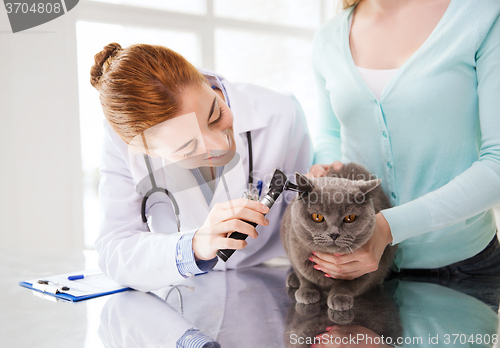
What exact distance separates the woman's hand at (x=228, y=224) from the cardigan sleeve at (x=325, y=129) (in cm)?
47

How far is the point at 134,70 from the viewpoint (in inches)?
31.0

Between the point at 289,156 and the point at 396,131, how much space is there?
13.9 inches

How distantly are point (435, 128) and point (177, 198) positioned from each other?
71cm

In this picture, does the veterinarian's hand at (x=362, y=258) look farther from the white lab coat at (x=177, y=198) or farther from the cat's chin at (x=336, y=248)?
the white lab coat at (x=177, y=198)

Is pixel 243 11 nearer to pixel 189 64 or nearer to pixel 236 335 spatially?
pixel 189 64

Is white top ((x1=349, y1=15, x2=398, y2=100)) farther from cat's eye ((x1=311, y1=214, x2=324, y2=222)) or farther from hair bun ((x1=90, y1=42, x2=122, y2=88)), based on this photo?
hair bun ((x1=90, y1=42, x2=122, y2=88))

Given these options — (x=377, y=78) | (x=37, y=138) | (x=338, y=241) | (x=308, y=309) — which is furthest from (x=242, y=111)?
(x=37, y=138)

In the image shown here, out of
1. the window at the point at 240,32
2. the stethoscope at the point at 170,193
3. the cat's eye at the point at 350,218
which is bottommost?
the cat's eye at the point at 350,218

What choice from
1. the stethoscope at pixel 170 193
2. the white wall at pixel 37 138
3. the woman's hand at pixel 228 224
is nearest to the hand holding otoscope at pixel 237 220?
the woman's hand at pixel 228 224

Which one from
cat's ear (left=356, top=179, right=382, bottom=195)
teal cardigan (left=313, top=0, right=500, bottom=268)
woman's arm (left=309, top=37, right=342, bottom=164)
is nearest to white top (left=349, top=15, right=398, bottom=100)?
teal cardigan (left=313, top=0, right=500, bottom=268)

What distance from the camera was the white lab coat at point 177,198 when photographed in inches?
39.4

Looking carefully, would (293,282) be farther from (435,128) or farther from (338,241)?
(435,128)

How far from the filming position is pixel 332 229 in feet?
2.91

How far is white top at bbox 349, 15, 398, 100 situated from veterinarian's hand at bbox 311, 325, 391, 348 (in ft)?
2.05
